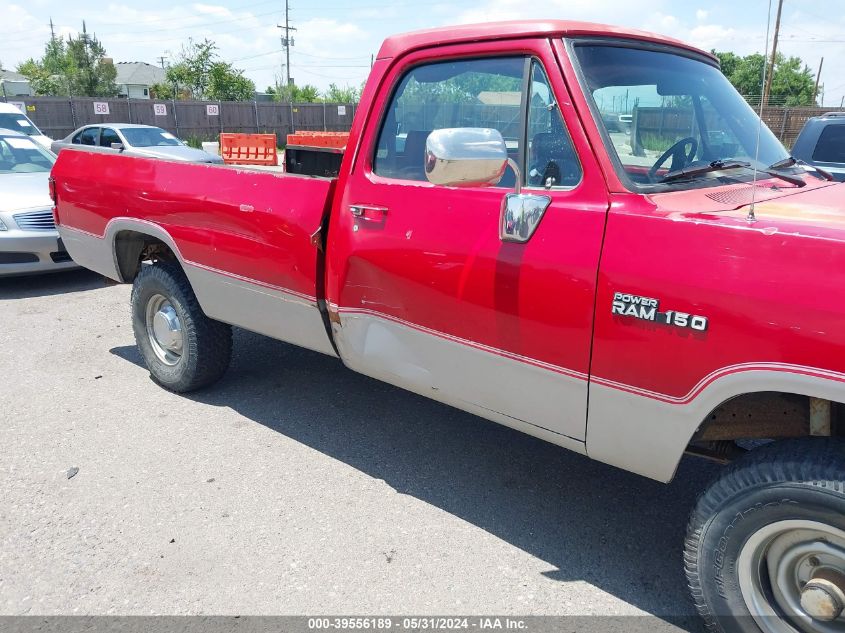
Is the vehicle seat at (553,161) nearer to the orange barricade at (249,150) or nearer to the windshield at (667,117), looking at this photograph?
the windshield at (667,117)

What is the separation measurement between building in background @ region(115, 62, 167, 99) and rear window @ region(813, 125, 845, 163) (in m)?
84.2

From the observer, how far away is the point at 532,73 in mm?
2770

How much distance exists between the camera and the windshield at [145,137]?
47.9 ft

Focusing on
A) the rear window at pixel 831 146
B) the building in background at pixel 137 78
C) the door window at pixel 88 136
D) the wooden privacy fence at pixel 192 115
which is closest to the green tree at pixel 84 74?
the building in background at pixel 137 78

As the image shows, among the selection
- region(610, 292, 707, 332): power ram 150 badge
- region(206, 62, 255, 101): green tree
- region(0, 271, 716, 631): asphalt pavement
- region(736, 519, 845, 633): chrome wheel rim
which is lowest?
region(0, 271, 716, 631): asphalt pavement

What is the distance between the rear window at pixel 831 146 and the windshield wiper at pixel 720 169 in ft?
16.6

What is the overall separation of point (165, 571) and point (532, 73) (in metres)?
2.54

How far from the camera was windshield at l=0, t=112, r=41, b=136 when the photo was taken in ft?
45.8

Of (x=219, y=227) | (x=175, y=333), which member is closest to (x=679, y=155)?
(x=219, y=227)

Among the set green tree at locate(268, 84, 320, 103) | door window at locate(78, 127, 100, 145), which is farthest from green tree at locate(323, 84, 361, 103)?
door window at locate(78, 127, 100, 145)

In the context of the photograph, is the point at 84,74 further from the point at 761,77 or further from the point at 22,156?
the point at 761,77

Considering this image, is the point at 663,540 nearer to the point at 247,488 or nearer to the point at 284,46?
the point at 247,488

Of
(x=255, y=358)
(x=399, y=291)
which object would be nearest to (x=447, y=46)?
(x=399, y=291)

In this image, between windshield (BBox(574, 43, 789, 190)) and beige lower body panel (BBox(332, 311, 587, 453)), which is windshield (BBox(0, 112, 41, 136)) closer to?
beige lower body panel (BBox(332, 311, 587, 453))
